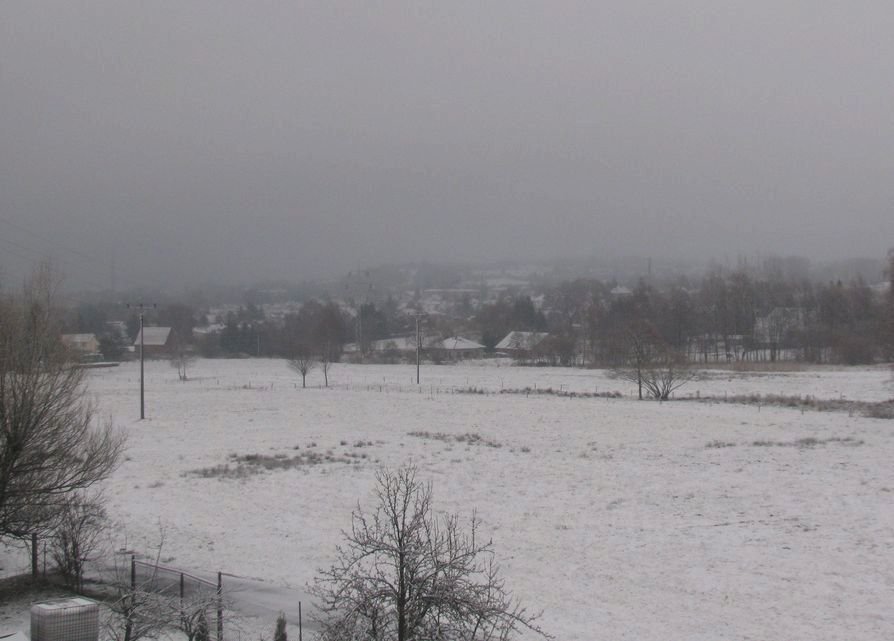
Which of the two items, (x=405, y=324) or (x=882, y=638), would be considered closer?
(x=882, y=638)

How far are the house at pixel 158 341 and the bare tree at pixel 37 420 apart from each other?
369 ft

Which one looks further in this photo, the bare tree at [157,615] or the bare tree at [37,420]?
the bare tree at [37,420]

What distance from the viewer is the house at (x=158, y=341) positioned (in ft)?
417

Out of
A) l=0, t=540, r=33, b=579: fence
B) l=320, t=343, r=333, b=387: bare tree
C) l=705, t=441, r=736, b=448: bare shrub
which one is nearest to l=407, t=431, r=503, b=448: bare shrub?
l=705, t=441, r=736, b=448: bare shrub

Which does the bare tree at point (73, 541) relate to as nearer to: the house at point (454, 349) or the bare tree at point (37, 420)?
the bare tree at point (37, 420)

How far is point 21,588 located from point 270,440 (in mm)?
21133

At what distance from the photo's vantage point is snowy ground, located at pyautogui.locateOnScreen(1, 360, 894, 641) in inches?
619

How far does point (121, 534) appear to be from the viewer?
830 inches

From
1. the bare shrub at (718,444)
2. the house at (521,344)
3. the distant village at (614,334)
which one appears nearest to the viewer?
the bare shrub at (718,444)

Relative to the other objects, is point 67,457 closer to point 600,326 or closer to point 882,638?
point 882,638

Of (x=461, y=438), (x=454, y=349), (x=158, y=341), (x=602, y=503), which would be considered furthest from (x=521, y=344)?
(x=602, y=503)

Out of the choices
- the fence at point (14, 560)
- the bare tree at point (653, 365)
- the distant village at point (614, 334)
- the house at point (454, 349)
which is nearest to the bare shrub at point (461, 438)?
the fence at point (14, 560)

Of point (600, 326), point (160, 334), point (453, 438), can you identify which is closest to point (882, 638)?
point (453, 438)

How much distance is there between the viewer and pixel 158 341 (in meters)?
126
